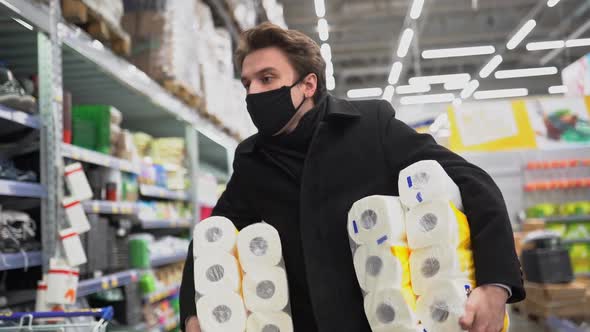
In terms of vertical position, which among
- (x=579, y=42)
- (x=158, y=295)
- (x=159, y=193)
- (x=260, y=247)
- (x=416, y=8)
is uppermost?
(x=579, y=42)

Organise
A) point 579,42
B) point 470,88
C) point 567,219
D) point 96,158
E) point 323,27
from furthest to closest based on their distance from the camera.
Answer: point 470,88
point 579,42
point 323,27
point 567,219
point 96,158

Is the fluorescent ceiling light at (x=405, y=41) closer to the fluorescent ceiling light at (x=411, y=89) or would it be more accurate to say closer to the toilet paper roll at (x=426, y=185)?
the fluorescent ceiling light at (x=411, y=89)

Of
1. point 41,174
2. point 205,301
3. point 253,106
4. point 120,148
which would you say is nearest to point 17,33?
point 41,174

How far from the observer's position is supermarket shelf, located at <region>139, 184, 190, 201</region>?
3.99m

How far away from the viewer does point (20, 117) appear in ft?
7.64

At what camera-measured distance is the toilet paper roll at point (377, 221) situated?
1492mm

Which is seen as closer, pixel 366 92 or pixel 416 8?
pixel 416 8

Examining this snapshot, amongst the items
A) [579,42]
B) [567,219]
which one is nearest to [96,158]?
[567,219]

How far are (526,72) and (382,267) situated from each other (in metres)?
16.6

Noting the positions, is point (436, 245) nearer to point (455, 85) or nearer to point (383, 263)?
point (383, 263)

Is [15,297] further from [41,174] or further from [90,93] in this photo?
[90,93]

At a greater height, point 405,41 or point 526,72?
point 526,72

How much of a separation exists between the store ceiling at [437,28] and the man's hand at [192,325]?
10.8 m

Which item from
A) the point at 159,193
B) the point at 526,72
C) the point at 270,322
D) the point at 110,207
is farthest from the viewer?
the point at 526,72
